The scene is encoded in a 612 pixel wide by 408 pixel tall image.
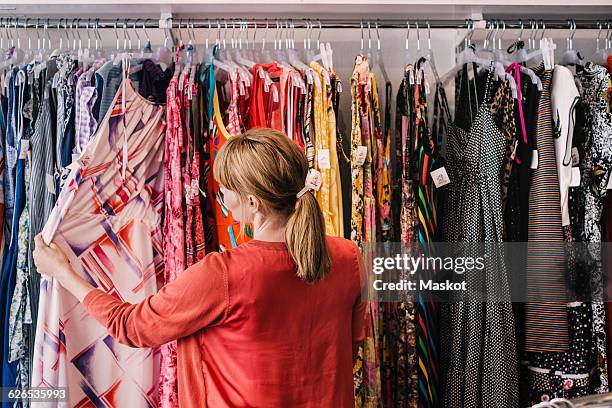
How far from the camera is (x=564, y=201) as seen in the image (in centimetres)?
193

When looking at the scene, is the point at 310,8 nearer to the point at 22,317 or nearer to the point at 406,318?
the point at 406,318

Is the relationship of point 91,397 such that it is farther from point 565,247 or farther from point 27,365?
point 565,247

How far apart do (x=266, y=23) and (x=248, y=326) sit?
1046mm

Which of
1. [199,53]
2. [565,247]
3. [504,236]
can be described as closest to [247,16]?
[199,53]

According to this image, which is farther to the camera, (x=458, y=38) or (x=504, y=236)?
(x=458, y=38)

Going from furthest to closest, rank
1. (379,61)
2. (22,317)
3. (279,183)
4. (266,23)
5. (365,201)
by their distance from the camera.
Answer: (379,61), (266,23), (365,201), (22,317), (279,183)

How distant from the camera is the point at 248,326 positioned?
4.49ft

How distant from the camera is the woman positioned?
1.33 m

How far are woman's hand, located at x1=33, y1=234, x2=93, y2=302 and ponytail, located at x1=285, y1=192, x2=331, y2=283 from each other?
0.57 metres

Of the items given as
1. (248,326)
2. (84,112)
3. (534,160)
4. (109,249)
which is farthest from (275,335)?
(534,160)

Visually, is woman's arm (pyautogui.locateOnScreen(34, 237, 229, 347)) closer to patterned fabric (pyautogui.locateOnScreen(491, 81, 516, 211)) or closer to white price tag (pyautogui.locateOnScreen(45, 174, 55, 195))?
white price tag (pyautogui.locateOnScreen(45, 174, 55, 195))

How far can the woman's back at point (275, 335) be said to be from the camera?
53.4 inches

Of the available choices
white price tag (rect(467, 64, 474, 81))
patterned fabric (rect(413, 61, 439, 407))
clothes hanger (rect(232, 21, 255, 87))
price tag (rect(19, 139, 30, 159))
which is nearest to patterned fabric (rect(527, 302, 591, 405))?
patterned fabric (rect(413, 61, 439, 407))

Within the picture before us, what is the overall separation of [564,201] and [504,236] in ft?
0.67
